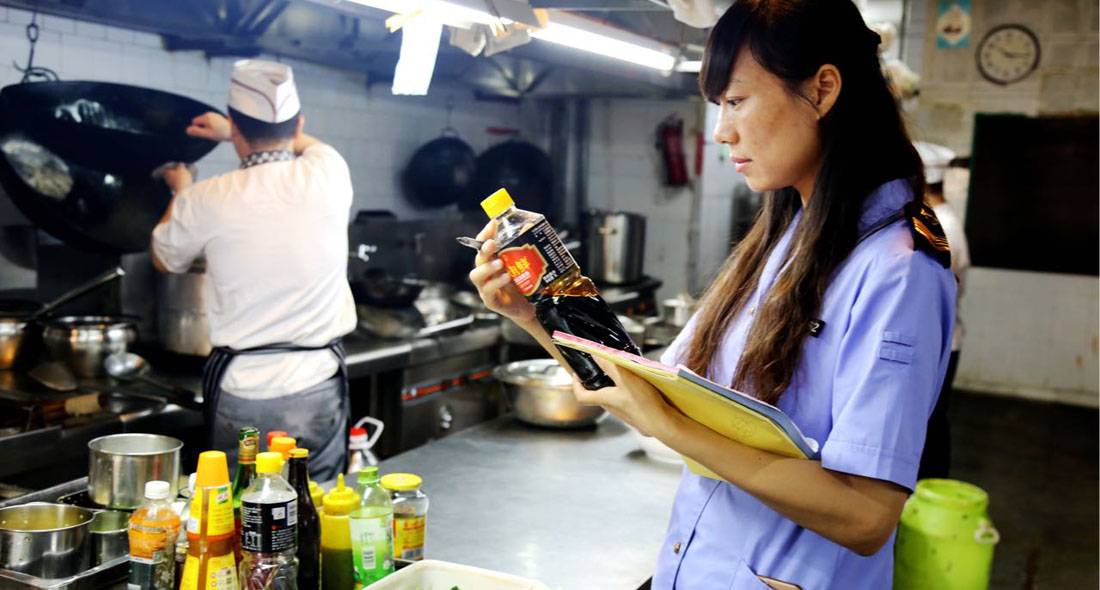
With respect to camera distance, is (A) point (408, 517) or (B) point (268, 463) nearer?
(B) point (268, 463)

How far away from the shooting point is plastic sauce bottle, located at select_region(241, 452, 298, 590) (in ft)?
4.95

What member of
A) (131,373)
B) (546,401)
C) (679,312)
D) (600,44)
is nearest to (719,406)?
(600,44)

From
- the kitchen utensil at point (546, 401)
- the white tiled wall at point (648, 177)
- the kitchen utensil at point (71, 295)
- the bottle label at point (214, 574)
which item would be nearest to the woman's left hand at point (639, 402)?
the bottle label at point (214, 574)

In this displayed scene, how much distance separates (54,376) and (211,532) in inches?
75.4

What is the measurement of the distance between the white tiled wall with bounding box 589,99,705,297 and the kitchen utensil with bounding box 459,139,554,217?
2.58 ft

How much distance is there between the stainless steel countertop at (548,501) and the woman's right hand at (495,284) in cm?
60

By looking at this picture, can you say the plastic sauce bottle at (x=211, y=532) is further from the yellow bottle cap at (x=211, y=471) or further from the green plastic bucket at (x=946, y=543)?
the green plastic bucket at (x=946, y=543)

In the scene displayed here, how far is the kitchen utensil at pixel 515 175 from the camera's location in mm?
6537

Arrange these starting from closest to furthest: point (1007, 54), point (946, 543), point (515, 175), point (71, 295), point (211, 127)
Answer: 1. point (946, 543)
2. point (71, 295)
3. point (211, 127)
4. point (515, 175)
5. point (1007, 54)

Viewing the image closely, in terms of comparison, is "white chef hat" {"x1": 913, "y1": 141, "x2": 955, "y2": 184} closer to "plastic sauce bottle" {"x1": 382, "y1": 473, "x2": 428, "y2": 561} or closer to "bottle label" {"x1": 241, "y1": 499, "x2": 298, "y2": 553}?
"plastic sauce bottle" {"x1": 382, "y1": 473, "x2": 428, "y2": 561}

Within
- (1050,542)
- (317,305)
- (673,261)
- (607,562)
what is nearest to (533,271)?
(607,562)

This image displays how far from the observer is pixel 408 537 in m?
1.87

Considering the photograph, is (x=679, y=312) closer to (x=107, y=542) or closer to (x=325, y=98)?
(x=325, y=98)

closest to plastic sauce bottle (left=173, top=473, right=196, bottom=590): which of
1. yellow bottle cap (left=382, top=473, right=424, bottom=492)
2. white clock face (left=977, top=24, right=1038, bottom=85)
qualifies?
yellow bottle cap (left=382, top=473, right=424, bottom=492)
